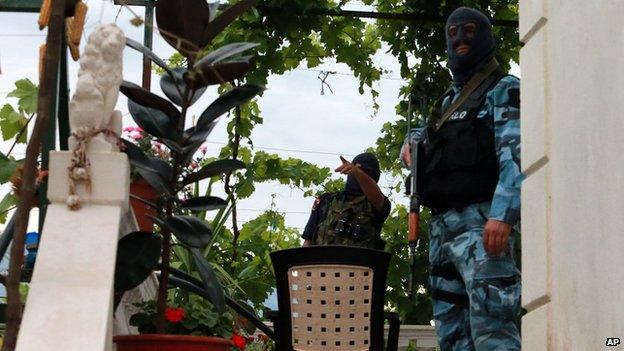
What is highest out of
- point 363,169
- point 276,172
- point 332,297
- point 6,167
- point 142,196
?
point 276,172

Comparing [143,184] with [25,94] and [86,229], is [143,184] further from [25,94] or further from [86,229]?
[86,229]

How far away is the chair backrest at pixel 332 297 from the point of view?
5.39 metres

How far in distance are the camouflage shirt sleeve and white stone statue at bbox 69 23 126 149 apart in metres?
1.74

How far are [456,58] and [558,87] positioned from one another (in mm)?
1405

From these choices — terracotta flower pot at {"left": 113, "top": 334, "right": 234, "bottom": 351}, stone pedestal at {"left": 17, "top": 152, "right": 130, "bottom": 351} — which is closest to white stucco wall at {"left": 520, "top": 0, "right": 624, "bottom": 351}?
terracotta flower pot at {"left": 113, "top": 334, "right": 234, "bottom": 351}

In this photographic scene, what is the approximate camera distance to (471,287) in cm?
526

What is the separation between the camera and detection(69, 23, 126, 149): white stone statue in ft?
13.5

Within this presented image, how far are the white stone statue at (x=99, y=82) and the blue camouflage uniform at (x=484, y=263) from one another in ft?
5.86

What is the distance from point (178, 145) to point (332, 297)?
1.17 metres

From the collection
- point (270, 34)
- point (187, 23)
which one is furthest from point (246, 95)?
point (270, 34)

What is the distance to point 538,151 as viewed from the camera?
4609mm

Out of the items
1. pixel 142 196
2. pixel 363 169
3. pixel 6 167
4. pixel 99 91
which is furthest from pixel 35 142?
pixel 363 169

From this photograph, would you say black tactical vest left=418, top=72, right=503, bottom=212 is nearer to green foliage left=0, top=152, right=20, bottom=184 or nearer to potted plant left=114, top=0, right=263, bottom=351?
potted plant left=114, top=0, right=263, bottom=351

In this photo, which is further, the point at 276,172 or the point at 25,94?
the point at 276,172
